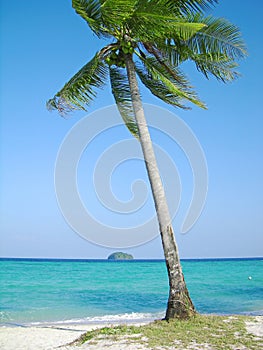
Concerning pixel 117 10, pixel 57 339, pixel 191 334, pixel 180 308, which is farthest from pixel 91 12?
pixel 57 339

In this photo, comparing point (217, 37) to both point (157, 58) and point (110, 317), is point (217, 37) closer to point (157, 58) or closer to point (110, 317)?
point (157, 58)

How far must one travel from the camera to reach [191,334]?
855cm

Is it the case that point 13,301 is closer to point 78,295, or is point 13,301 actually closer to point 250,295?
point 78,295

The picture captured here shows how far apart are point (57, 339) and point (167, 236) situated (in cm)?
492

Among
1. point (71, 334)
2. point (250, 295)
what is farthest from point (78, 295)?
point (71, 334)

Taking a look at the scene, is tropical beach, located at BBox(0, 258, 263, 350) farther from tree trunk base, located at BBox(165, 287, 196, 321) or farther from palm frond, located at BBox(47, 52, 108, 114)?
palm frond, located at BBox(47, 52, 108, 114)

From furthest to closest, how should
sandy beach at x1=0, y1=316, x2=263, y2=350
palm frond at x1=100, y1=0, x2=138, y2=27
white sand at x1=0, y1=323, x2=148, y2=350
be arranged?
1. white sand at x1=0, y1=323, x2=148, y2=350
2. palm frond at x1=100, y1=0, x2=138, y2=27
3. sandy beach at x1=0, y1=316, x2=263, y2=350

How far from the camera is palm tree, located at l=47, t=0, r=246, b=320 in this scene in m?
9.85

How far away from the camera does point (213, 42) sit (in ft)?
36.4

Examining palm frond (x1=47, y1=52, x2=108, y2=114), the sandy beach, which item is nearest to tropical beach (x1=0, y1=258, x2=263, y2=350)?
the sandy beach

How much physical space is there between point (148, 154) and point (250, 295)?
19.9 m

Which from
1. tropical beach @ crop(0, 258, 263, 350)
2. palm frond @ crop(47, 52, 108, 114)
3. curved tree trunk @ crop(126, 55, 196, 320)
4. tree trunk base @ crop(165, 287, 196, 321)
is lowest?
tropical beach @ crop(0, 258, 263, 350)

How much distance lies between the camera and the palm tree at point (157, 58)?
985cm

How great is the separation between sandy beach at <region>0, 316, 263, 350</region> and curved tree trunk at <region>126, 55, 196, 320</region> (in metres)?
1.54
